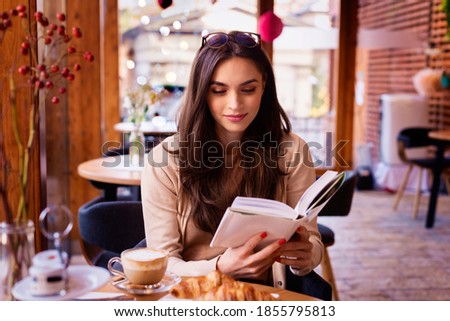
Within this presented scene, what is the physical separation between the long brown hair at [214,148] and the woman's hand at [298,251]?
268mm

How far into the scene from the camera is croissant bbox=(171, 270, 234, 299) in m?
1.20

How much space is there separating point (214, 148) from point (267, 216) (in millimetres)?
600

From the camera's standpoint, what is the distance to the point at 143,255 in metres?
1.25

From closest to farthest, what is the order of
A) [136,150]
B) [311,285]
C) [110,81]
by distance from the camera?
[311,285]
[136,150]
[110,81]

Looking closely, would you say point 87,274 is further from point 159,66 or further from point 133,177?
point 159,66

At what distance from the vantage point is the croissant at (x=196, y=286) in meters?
1.20

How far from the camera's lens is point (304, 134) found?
271 inches

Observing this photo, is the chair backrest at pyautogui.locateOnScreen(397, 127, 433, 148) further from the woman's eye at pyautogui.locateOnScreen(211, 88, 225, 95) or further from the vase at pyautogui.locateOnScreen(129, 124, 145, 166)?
the woman's eye at pyautogui.locateOnScreen(211, 88, 225, 95)

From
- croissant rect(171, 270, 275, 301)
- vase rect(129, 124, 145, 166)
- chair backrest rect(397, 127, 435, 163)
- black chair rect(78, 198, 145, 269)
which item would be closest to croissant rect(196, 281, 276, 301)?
croissant rect(171, 270, 275, 301)

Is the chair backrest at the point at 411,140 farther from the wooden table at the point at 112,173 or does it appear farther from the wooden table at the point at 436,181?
the wooden table at the point at 112,173

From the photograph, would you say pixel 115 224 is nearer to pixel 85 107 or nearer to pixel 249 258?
pixel 249 258

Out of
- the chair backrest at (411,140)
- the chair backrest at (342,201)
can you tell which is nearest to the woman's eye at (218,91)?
the chair backrest at (342,201)

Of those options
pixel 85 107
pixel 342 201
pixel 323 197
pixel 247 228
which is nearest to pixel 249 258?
pixel 247 228

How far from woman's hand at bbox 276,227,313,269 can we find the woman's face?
0.38 m
